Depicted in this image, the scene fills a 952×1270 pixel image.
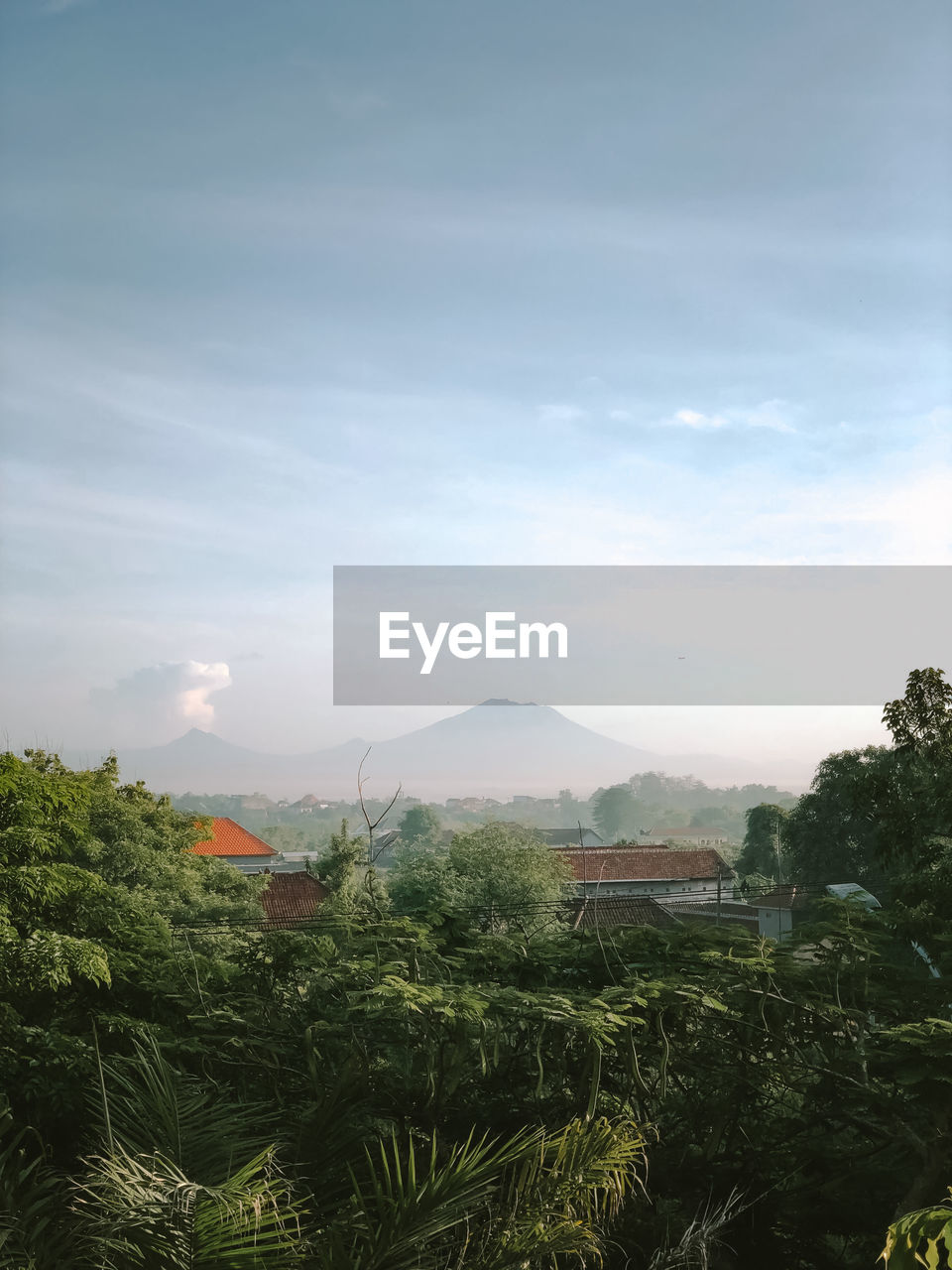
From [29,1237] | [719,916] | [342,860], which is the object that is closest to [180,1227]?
[29,1237]

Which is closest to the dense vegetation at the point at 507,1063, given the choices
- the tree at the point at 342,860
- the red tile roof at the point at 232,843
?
the tree at the point at 342,860

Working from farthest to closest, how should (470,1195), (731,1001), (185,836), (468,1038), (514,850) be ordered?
(514,850)
(185,836)
(731,1001)
(468,1038)
(470,1195)

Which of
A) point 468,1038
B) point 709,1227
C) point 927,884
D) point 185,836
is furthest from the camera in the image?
point 185,836

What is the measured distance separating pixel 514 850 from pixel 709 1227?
2371 centimetres

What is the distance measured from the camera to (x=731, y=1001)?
449 cm

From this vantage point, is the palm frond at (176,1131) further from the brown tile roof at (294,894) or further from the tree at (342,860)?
the brown tile roof at (294,894)

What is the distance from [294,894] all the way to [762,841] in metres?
14.8

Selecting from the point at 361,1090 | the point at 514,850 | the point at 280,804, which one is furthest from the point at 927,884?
the point at 280,804

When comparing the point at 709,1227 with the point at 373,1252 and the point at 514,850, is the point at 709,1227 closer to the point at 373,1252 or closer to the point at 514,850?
the point at 373,1252

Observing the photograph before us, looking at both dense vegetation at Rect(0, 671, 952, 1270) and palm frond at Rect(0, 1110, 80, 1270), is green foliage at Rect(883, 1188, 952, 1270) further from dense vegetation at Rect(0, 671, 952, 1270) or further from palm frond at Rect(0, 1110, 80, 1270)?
palm frond at Rect(0, 1110, 80, 1270)

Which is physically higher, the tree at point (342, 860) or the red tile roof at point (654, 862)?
the tree at point (342, 860)

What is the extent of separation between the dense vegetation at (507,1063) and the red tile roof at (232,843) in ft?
112

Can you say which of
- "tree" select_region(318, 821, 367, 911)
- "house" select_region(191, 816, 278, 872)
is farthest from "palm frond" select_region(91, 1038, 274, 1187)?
"house" select_region(191, 816, 278, 872)

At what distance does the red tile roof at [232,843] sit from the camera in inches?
1534
